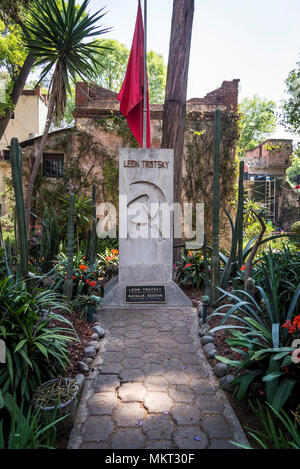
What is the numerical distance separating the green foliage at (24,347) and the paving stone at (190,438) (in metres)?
0.89

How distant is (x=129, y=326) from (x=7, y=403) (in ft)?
6.54

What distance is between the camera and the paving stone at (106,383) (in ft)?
7.62

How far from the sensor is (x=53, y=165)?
29.9 ft

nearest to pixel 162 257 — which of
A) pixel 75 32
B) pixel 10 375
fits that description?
pixel 10 375

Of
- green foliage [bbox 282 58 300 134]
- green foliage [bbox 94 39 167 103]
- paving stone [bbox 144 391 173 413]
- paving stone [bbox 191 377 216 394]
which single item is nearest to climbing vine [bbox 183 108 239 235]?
green foliage [bbox 282 58 300 134]

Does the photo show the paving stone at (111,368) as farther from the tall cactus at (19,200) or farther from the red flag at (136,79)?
the red flag at (136,79)

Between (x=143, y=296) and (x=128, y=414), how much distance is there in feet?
7.99

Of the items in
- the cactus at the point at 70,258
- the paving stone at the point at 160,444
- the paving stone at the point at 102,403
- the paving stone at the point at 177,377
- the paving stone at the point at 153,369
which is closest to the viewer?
the paving stone at the point at 160,444

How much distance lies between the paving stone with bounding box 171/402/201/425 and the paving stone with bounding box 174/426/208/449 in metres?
0.06

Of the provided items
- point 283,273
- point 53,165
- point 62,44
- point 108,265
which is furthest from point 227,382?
point 53,165

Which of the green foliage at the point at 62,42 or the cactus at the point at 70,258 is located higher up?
the green foliage at the point at 62,42

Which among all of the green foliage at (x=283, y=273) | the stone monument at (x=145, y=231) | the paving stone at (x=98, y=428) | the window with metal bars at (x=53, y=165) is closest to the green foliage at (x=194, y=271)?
the stone monument at (x=145, y=231)

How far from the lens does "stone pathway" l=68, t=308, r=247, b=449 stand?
71.2 inches

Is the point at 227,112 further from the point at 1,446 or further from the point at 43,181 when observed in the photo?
the point at 1,446
